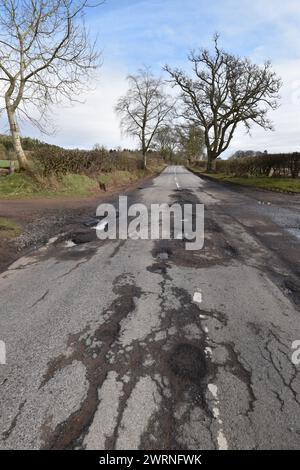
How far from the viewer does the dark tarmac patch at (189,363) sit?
8.66 feet

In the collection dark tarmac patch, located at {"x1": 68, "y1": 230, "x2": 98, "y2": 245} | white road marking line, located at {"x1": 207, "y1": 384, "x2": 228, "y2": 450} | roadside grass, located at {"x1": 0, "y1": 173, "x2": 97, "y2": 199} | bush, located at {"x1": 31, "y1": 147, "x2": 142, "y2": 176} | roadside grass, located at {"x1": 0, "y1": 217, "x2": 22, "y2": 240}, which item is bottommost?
white road marking line, located at {"x1": 207, "y1": 384, "x2": 228, "y2": 450}

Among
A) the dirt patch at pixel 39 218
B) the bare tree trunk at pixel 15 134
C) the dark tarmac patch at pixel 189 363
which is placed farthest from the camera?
the bare tree trunk at pixel 15 134

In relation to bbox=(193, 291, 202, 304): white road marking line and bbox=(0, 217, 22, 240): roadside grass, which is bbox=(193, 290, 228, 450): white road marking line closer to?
bbox=(193, 291, 202, 304): white road marking line

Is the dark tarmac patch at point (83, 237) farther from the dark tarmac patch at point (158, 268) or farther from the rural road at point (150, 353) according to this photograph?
the dark tarmac patch at point (158, 268)

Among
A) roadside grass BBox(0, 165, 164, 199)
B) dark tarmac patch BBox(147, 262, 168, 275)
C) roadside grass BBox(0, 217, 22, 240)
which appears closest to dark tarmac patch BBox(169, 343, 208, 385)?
dark tarmac patch BBox(147, 262, 168, 275)

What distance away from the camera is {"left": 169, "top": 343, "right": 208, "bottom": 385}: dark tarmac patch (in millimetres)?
2639

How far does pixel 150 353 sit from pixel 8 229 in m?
5.96

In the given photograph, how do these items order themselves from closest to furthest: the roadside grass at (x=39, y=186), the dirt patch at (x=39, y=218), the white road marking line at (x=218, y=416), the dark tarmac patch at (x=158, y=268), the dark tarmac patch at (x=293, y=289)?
the white road marking line at (x=218, y=416)
the dark tarmac patch at (x=293, y=289)
the dark tarmac patch at (x=158, y=268)
the dirt patch at (x=39, y=218)
the roadside grass at (x=39, y=186)

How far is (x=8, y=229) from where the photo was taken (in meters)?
7.49

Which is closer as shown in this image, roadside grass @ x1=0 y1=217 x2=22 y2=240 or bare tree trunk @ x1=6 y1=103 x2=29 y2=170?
roadside grass @ x1=0 y1=217 x2=22 y2=240

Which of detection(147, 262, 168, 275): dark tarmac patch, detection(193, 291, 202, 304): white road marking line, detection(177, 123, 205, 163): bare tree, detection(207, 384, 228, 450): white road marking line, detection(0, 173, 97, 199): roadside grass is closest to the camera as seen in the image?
detection(207, 384, 228, 450): white road marking line

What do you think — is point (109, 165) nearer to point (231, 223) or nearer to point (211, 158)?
point (231, 223)

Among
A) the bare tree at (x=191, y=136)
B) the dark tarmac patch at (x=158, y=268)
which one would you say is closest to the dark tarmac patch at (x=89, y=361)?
the dark tarmac patch at (x=158, y=268)

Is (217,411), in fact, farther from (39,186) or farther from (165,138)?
(165,138)
